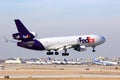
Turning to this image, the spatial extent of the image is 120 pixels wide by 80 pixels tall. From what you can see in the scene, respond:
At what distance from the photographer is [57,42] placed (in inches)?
5177

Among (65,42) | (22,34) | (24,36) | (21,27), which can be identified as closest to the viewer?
(24,36)

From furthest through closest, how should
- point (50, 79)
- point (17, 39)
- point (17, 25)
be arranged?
point (17, 25) → point (17, 39) → point (50, 79)

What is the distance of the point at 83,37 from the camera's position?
131 meters

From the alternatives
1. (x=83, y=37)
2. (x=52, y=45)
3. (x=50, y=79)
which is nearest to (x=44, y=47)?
(x=52, y=45)

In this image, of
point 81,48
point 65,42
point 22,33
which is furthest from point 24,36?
point 81,48

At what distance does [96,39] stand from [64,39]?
8809 mm

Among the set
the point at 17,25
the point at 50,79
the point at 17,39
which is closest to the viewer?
the point at 50,79

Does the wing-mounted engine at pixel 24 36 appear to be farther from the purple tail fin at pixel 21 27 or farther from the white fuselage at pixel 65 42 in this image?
the white fuselage at pixel 65 42

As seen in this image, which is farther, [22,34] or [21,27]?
[21,27]

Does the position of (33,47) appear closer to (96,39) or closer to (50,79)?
(96,39)

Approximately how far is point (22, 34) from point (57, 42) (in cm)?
997

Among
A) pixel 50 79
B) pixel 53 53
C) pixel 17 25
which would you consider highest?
pixel 17 25

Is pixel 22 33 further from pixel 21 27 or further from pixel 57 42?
pixel 57 42

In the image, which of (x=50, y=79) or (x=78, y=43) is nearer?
(x=50, y=79)
